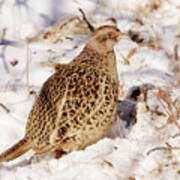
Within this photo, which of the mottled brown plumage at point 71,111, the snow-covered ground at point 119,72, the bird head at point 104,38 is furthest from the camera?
the bird head at point 104,38

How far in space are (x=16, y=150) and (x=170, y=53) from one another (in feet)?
8.08

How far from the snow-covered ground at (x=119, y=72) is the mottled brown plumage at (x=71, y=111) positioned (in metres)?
0.24

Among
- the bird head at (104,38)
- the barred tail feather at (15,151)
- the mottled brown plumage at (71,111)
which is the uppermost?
the bird head at (104,38)

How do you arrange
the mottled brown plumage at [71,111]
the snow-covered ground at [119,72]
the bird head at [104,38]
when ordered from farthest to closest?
the bird head at [104,38], the snow-covered ground at [119,72], the mottled brown plumage at [71,111]

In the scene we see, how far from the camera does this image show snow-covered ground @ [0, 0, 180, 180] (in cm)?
293

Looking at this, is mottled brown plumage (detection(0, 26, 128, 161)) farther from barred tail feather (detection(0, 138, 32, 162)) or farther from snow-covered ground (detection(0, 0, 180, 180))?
snow-covered ground (detection(0, 0, 180, 180))

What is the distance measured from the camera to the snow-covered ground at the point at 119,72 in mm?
2926

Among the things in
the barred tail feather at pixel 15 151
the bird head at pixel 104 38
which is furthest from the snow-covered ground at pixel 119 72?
the bird head at pixel 104 38

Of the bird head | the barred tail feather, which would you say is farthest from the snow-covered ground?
the bird head

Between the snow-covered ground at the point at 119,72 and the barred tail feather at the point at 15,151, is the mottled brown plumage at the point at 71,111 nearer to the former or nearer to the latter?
the barred tail feather at the point at 15,151

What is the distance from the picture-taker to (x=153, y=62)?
4.25 metres

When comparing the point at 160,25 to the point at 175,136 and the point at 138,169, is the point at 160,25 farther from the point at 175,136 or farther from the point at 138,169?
the point at 138,169

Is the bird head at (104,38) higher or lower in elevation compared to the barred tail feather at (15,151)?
higher

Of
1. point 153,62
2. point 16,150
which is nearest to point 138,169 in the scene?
point 16,150
